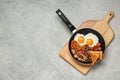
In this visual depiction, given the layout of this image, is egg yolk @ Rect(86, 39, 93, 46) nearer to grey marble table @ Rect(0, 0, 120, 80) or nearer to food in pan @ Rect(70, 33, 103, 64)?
food in pan @ Rect(70, 33, 103, 64)

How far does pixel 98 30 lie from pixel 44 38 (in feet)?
0.93

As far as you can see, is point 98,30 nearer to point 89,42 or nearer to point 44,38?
point 89,42

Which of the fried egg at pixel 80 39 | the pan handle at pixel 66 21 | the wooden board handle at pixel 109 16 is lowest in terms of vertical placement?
the wooden board handle at pixel 109 16

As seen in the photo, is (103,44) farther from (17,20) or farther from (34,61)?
(17,20)

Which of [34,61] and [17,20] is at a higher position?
[17,20]

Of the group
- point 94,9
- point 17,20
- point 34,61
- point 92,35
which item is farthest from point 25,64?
point 94,9

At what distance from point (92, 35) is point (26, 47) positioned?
0.35 metres

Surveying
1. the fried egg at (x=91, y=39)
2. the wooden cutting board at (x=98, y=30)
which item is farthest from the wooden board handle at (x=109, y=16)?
the fried egg at (x=91, y=39)

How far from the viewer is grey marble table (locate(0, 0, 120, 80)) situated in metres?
1.21

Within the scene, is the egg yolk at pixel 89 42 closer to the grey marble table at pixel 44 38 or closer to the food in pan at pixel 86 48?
the food in pan at pixel 86 48

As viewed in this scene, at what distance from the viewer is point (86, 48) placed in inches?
46.3

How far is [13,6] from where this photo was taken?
52.8 inches

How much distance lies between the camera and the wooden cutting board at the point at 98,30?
1.19m

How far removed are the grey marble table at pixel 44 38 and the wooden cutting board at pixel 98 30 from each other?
0.03 m
